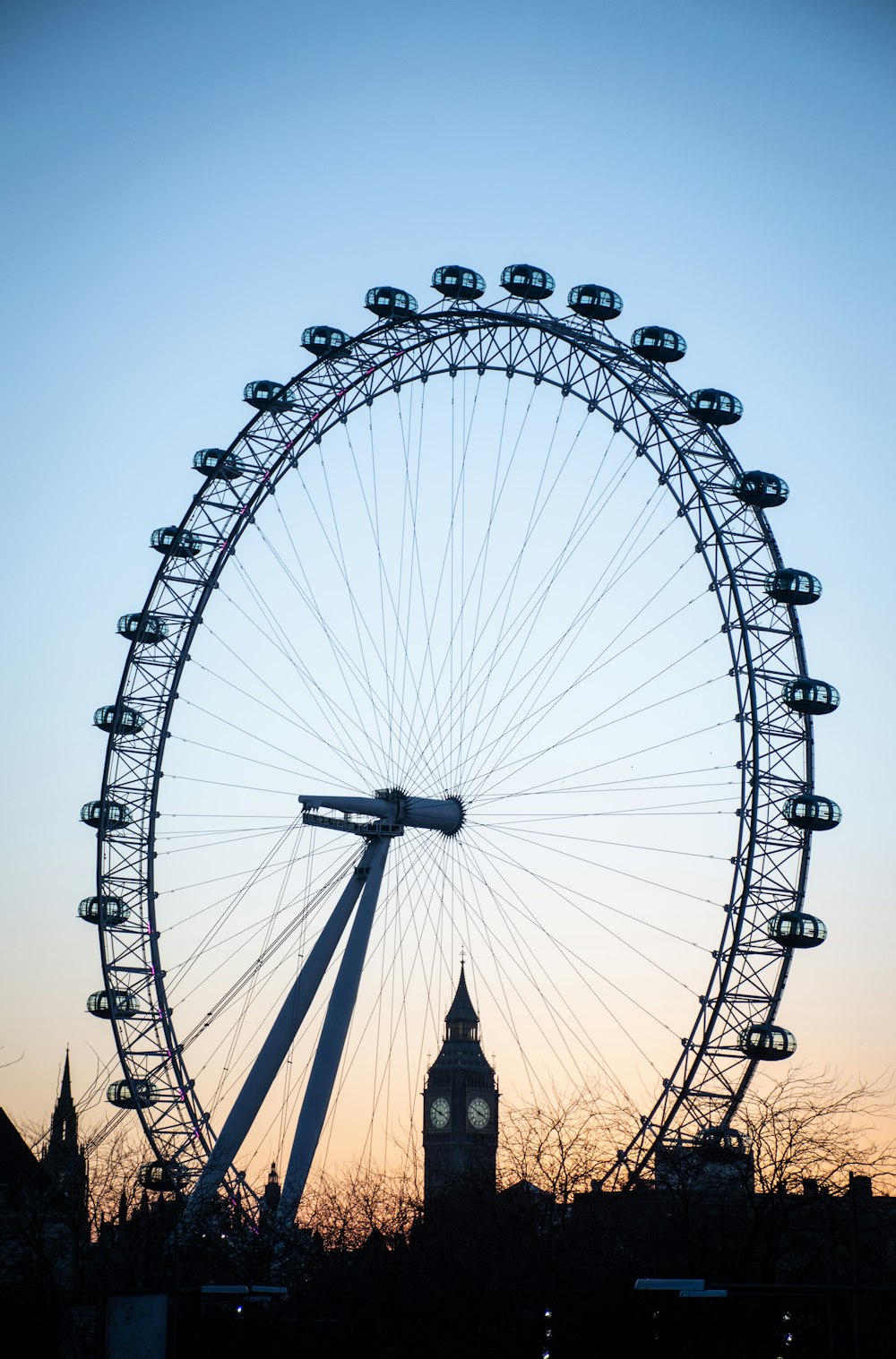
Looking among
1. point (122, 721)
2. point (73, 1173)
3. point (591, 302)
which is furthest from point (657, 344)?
point (73, 1173)

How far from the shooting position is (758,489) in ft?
199

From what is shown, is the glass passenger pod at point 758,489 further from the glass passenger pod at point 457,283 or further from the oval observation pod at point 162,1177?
the oval observation pod at point 162,1177

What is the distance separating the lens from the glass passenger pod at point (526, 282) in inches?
2388

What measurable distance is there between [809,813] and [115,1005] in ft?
72.5

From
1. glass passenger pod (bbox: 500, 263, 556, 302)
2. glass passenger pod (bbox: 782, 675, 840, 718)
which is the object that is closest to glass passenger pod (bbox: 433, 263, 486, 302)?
glass passenger pod (bbox: 500, 263, 556, 302)

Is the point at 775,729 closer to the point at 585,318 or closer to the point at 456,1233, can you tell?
the point at 585,318

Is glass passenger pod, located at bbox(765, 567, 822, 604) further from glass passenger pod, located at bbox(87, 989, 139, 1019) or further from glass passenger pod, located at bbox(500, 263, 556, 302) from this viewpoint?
glass passenger pod, located at bbox(87, 989, 139, 1019)

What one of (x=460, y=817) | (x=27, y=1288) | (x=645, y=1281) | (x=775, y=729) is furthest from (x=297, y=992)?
(x=645, y=1281)

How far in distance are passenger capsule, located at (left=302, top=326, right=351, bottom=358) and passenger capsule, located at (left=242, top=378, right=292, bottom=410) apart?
158cm

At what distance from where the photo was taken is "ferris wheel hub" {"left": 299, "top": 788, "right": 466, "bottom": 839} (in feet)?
190

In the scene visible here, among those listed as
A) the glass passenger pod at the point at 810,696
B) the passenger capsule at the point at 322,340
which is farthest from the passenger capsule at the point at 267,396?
the glass passenger pod at the point at 810,696

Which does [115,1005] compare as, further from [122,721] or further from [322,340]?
[322,340]

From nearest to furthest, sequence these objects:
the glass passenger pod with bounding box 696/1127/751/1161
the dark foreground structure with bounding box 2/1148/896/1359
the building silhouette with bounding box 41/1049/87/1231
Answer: the dark foreground structure with bounding box 2/1148/896/1359, the glass passenger pod with bounding box 696/1127/751/1161, the building silhouette with bounding box 41/1049/87/1231

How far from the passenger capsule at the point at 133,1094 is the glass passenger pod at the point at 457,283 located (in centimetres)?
2574
